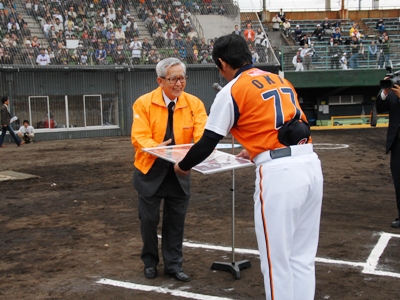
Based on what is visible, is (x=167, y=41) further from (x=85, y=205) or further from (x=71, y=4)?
(x=85, y=205)

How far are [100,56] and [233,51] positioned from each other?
75.9ft

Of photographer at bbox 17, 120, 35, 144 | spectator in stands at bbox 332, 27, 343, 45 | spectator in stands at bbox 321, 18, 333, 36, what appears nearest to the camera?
photographer at bbox 17, 120, 35, 144

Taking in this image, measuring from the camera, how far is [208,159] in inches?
186

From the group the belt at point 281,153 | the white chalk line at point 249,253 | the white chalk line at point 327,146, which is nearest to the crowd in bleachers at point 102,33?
the white chalk line at point 327,146

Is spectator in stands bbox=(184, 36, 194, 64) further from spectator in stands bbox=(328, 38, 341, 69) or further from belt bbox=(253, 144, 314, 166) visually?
belt bbox=(253, 144, 314, 166)

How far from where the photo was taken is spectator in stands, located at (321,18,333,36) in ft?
108

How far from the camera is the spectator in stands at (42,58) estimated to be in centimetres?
2434

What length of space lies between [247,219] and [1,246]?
3433mm

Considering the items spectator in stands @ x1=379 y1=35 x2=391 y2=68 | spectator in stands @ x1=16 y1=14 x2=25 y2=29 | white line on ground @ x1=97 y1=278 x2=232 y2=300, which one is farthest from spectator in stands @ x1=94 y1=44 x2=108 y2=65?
white line on ground @ x1=97 y1=278 x2=232 y2=300

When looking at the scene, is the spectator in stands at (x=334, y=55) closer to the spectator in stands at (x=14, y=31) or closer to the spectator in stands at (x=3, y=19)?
the spectator in stands at (x=14, y=31)

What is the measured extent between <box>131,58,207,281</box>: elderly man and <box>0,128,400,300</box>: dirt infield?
0.97 feet

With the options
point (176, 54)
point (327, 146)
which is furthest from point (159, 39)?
point (327, 146)

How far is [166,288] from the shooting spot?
16.4 ft

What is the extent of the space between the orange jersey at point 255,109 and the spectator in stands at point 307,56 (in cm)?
2465
